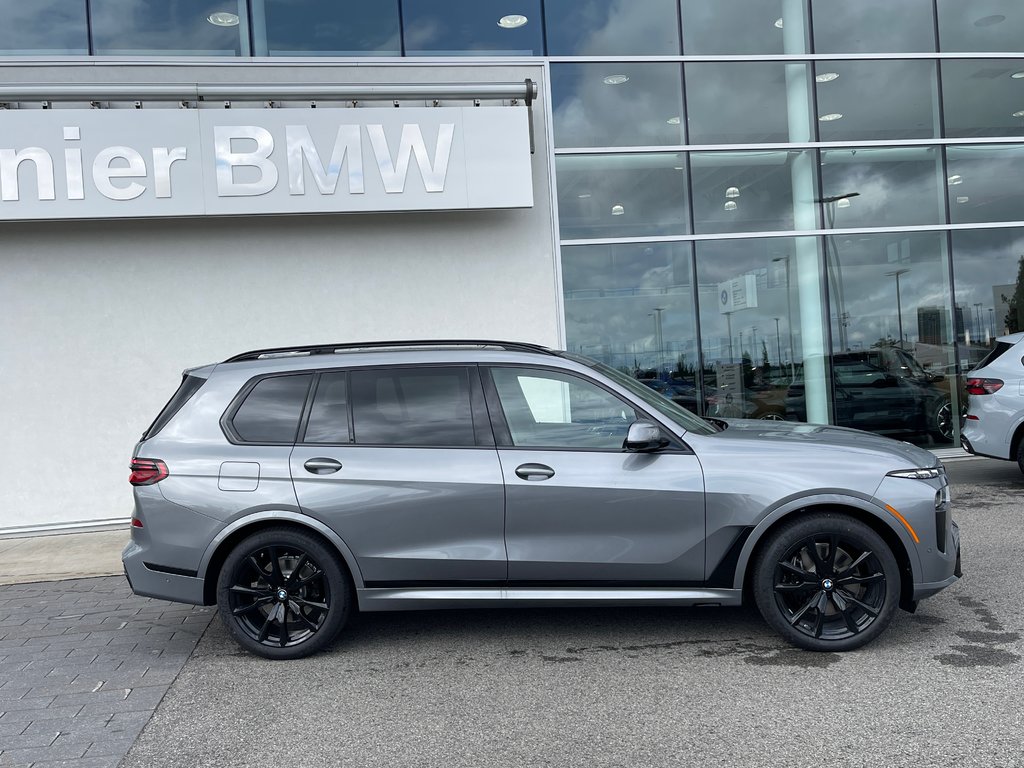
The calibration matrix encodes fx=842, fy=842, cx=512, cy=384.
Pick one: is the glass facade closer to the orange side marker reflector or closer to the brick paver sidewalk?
the brick paver sidewalk

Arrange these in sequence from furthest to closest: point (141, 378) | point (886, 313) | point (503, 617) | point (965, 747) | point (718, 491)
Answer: point (886, 313), point (141, 378), point (503, 617), point (718, 491), point (965, 747)

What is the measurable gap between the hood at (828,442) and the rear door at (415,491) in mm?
1356

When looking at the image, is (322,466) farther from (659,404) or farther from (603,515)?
(659,404)

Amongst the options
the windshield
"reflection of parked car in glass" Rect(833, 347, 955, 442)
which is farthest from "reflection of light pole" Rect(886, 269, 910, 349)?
the windshield

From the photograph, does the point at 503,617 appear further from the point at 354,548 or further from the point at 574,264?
the point at 574,264

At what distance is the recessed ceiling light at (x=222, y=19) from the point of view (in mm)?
10039

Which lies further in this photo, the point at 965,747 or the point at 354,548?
the point at 354,548

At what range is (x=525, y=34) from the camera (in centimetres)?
1063

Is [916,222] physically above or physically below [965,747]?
above

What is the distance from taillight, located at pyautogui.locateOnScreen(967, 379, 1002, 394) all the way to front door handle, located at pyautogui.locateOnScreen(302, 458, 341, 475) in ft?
23.6

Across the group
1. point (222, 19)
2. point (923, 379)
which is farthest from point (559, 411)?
point (923, 379)

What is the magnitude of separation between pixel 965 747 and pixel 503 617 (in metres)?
2.76

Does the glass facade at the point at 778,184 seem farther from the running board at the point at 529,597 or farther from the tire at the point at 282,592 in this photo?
the tire at the point at 282,592

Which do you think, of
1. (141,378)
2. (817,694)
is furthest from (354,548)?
(141,378)
